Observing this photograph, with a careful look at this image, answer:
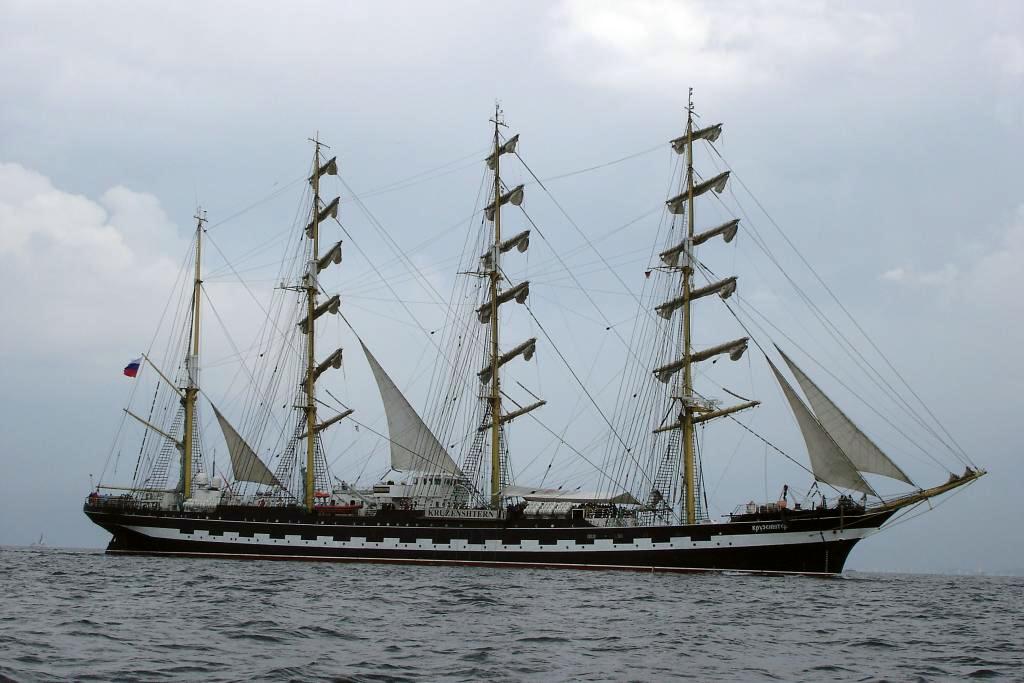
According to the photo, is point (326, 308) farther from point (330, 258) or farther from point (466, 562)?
point (466, 562)

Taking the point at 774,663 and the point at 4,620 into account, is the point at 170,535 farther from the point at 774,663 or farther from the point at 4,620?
the point at 774,663

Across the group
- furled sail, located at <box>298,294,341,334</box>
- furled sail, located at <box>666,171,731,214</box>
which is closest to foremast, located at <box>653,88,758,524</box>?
furled sail, located at <box>666,171,731,214</box>

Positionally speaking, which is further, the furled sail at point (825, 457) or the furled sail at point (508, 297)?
the furled sail at point (508, 297)

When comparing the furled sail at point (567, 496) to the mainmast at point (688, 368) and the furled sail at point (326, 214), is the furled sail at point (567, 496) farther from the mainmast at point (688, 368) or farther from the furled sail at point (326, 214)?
the furled sail at point (326, 214)

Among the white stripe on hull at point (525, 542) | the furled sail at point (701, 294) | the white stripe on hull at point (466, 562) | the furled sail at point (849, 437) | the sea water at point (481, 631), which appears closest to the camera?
the sea water at point (481, 631)

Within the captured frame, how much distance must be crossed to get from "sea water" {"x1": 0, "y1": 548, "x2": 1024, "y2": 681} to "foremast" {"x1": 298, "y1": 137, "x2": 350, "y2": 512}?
1910 centimetres

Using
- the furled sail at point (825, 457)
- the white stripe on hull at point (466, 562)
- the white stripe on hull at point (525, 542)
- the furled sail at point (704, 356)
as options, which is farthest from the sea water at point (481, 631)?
the furled sail at point (704, 356)

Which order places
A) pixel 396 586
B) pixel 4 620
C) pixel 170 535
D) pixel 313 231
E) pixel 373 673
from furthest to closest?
pixel 313 231 < pixel 170 535 < pixel 396 586 < pixel 4 620 < pixel 373 673

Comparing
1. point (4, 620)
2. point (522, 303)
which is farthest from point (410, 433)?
point (4, 620)

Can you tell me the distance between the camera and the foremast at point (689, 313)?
4728 cm

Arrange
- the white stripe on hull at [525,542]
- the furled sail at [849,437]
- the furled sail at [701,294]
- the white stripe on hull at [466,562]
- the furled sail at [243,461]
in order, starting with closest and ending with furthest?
1. the furled sail at [849,437]
2. the white stripe on hull at [525,542]
3. the white stripe on hull at [466,562]
4. the furled sail at [701,294]
5. the furled sail at [243,461]

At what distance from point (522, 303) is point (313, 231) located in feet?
48.9

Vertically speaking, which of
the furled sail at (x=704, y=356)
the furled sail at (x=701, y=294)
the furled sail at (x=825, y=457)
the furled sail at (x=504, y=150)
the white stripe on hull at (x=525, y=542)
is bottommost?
the white stripe on hull at (x=525, y=542)

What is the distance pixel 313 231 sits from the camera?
195 ft
